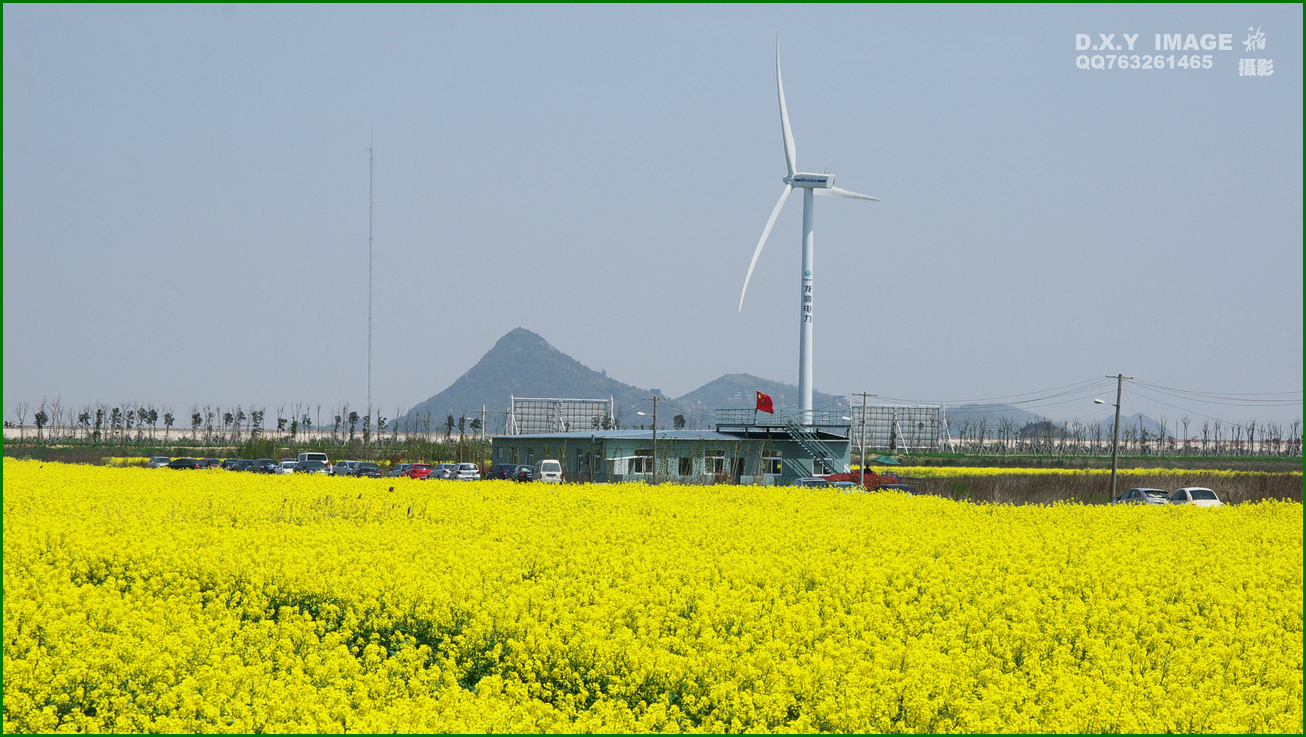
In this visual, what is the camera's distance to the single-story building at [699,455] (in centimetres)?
5662

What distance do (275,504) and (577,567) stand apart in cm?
1056

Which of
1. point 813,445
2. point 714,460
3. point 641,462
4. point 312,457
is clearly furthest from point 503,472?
point 312,457

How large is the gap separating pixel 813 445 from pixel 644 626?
4686 centimetres

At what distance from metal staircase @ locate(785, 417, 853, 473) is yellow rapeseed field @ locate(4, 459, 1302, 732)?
36.4m

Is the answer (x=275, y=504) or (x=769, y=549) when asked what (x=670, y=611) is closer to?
(x=769, y=549)

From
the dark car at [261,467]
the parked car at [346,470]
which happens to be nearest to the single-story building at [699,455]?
the parked car at [346,470]

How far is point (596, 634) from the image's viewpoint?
10.6 meters

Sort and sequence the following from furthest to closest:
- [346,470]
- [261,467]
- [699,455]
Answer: [699,455], [261,467], [346,470]

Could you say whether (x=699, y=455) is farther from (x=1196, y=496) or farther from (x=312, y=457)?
(x=1196, y=496)

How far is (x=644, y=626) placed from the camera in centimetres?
1110

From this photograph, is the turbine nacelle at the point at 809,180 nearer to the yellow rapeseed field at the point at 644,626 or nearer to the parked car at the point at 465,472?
the parked car at the point at 465,472

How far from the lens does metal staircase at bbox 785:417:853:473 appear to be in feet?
183

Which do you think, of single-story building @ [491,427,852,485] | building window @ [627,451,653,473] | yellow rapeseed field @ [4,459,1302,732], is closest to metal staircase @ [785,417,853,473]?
single-story building @ [491,427,852,485]

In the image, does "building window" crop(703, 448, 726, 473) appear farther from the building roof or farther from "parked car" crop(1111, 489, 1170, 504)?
"parked car" crop(1111, 489, 1170, 504)
